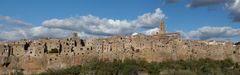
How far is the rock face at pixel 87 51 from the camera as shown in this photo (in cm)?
4181

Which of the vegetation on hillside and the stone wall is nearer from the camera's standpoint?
the vegetation on hillside

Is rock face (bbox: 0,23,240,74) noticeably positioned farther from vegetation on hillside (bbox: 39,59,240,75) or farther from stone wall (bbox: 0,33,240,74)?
vegetation on hillside (bbox: 39,59,240,75)

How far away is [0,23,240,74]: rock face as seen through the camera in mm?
41812

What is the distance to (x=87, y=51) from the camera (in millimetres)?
41875

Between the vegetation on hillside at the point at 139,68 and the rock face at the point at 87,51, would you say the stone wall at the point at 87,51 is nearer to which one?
the rock face at the point at 87,51

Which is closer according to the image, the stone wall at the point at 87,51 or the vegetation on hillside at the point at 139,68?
the vegetation on hillside at the point at 139,68

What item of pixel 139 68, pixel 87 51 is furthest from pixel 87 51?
pixel 139 68

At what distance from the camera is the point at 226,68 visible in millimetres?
43562

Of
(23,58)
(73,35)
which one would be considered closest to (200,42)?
(73,35)

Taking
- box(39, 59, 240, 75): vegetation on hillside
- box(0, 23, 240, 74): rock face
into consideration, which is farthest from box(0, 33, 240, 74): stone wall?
box(39, 59, 240, 75): vegetation on hillside

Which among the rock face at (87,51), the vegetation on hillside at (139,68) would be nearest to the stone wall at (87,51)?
the rock face at (87,51)

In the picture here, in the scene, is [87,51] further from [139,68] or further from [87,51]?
[139,68]

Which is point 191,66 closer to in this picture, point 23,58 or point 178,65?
point 178,65

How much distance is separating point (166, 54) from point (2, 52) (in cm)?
1319
